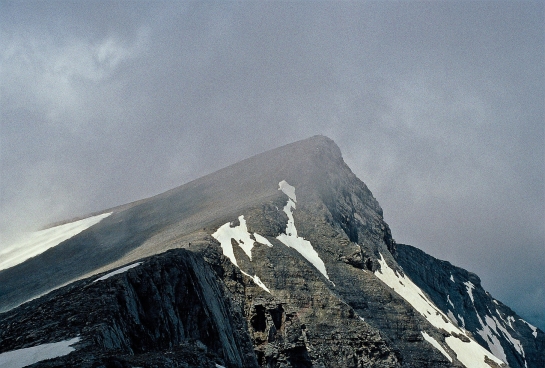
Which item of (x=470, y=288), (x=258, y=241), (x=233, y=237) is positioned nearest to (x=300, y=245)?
(x=258, y=241)

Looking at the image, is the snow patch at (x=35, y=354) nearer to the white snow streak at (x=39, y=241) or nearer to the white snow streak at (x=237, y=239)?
the white snow streak at (x=237, y=239)

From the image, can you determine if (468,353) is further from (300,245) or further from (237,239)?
(237,239)

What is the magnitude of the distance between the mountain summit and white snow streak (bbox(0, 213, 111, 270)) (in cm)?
55

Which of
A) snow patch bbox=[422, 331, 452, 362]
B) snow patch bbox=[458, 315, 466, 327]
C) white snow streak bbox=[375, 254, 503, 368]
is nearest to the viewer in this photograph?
snow patch bbox=[422, 331, 452, 362]

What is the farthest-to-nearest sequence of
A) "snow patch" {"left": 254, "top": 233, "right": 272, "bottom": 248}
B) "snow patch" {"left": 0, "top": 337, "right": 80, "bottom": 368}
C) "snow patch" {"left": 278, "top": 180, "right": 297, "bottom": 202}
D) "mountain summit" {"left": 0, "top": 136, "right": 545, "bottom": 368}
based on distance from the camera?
"snow patch" {"left": 278, "top": 180, "right": 297, "bottom": 202}
"snow patch" {"left": 254, "top": 233, "right": 272, "bottom": 248}
"mountain summit" {"left": 0, "top": 136, "right": 545, "bottom": 368}
"snow patch" {"left": 0, "top": 337, "right": 80, "bottom": 368}

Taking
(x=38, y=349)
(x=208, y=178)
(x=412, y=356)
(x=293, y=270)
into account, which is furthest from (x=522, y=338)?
(x=38, y=349)

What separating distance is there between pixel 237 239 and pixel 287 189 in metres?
22.3

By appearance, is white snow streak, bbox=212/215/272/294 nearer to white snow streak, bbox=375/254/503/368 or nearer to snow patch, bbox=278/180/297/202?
snow patch, bbox=278/180/297/202

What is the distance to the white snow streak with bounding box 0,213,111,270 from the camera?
9608cm

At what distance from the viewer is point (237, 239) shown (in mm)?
58000

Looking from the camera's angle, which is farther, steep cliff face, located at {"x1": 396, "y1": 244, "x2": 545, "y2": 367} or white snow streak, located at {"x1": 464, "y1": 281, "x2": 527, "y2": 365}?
steep cliff face, located at {"x1": 396, "y1": 244, "x2": 545, "y2": 367}

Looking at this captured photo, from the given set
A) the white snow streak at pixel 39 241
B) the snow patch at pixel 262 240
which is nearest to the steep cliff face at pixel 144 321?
the snow patch at pixel 262 240

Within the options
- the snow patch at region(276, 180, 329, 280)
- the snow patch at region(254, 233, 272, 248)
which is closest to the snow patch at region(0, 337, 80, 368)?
the snow patch at region(254, 233, 272, 248)

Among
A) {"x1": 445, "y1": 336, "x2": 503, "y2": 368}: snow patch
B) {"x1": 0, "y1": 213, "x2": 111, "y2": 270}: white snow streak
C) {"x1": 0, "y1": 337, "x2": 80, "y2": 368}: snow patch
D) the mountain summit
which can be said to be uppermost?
{"x1": 0, "y1": 213, "x2": 111, "y2": 270}: white snow streak
